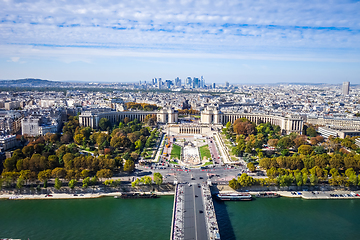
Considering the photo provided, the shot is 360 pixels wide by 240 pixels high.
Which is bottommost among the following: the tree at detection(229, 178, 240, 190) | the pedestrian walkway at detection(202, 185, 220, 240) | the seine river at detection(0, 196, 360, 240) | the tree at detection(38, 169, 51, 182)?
the seine river at detection(0, 196, 360, 240)

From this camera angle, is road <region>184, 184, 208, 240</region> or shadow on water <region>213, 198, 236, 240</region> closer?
road <region>184, 184, 208, 240</region>

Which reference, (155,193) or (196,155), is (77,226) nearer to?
(155,193)

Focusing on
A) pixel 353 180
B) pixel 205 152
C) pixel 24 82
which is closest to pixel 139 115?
pixel 205 152

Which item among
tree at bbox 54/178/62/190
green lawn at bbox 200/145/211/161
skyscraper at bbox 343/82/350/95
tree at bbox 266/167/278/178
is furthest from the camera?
skyscraper at bbox 343/82/350/95

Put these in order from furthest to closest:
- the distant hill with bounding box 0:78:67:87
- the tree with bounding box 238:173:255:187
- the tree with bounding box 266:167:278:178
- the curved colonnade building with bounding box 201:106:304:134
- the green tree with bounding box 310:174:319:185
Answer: the distant hill with bounding box 0:78:67:87
the curved colonnade building with bounding box 201:106:304:134
the tree with bounding box 266:167:278:178
the green tree with bounding box 310:174:319:185
the tree with bounding box 238:173:255:187

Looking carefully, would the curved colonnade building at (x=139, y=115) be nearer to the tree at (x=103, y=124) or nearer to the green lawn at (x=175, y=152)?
the tree at (x=103, y=124)

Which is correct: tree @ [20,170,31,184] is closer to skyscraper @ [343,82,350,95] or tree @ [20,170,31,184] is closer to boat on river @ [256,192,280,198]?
boat on river @ [256,192,280,198]

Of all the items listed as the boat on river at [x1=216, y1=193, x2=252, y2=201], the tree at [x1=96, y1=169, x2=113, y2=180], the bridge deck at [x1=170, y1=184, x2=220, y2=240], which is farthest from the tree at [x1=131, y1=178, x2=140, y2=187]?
the boat on river at [x1=216, y1=193, x2=252, y2=201]

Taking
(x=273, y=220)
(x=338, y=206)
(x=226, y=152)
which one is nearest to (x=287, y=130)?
(x=226, y=152)

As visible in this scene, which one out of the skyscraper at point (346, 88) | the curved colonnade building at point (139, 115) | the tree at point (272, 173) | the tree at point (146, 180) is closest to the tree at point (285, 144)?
the tree at point (272, 173)
